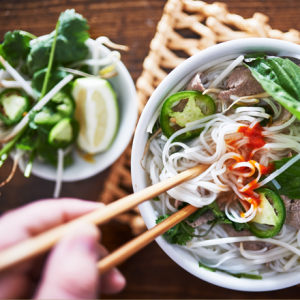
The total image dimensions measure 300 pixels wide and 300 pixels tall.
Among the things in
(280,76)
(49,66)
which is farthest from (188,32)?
(49,66)

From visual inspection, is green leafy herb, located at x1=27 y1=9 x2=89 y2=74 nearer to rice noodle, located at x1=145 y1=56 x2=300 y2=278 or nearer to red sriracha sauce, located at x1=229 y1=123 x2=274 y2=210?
rice noodle, located at x1=145 y1=56 x2=300 y2=278

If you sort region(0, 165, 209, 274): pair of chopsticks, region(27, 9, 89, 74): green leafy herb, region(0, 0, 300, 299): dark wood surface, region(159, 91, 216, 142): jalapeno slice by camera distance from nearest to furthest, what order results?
region(0, 165, 209, 274): pair of chopsticks
region(159, 91, 216, 142): jalapeno slice
region(27, 9, 89, 74): green leafy herb
region(0, 0, 300, 299): dark wood surface

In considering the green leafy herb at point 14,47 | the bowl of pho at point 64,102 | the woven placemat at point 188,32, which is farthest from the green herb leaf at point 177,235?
the green leafy herb at point 14,47

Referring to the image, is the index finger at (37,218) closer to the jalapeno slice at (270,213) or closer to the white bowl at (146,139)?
the white bowl at (146,139)

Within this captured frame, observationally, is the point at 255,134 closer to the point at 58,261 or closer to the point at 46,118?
the point at 58,261

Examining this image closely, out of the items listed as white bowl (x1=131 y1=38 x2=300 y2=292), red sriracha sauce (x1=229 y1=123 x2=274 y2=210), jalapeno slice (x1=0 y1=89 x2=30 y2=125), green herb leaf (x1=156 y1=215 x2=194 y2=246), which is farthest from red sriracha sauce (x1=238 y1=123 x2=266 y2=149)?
jalapeno slice (x1=0 y1=89 x2=30 y2=125)

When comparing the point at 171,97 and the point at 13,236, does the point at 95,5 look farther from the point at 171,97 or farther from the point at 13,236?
the point at 13,236
